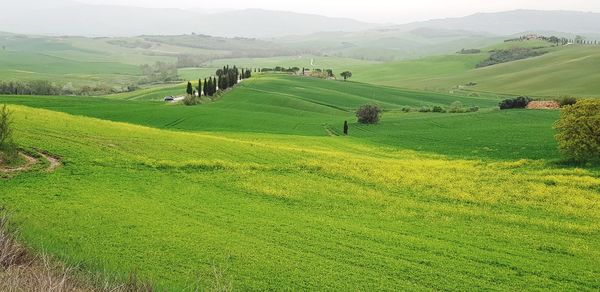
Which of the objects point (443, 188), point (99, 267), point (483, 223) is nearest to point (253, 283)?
point (99, 267)

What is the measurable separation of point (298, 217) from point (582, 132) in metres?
25.9

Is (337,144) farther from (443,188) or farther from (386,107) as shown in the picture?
(386,107)

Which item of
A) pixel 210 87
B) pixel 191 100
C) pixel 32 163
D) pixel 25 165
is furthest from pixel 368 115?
pixel 25 165

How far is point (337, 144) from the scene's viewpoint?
185ft

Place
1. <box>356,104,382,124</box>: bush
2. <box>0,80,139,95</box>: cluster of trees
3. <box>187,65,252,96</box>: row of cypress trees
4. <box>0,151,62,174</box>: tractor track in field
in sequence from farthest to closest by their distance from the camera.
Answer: <box>0,80,139,95</box>: cluster of trees < <box>187,65,252,96</box>: row of cypress trees < <box>356,104,382,124</box>: bush < <box>0,151,62,174</box>: tractor track in field

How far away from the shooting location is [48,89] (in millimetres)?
127125

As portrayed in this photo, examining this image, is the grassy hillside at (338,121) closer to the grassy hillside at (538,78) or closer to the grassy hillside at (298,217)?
the grassy hillside at (298,217)

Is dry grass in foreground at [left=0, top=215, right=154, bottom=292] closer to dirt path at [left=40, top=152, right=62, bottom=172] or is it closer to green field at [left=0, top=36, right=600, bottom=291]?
green field at [left=0, top=36, right=600, bottom=291]

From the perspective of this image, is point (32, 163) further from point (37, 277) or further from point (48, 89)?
point (48, 89)

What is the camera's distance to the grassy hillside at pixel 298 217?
19.0 meters

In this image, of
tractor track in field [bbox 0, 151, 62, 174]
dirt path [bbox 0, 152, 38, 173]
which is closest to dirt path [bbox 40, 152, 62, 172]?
tractor track in field [bbox 0, 151, 62, 174]

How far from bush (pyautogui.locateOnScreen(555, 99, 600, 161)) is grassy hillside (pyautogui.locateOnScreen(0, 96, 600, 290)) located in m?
2.43

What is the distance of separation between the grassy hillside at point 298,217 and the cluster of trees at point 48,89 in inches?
3310

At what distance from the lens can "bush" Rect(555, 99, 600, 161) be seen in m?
39.3
